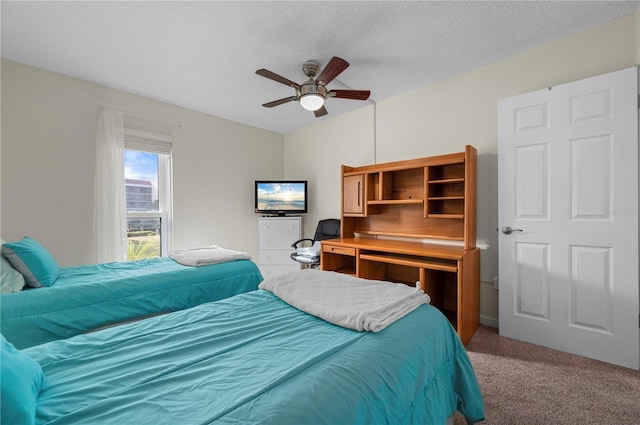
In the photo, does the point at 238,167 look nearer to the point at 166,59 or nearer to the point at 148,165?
the point at 148,165

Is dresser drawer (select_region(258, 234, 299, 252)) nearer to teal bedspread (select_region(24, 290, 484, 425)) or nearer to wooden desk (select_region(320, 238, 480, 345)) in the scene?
wooden desk (select_region(320, 238, 480, 345))

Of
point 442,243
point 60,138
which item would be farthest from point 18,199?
point 442,243

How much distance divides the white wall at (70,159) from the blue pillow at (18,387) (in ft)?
8.33

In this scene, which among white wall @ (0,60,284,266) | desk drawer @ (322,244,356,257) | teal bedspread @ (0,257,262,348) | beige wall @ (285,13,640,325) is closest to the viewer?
teal bedspread @ (0,257,262,348)

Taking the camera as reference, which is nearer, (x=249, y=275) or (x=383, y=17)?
(x=383, y=17)

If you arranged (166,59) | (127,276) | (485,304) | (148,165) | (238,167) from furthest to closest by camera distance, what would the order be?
(238,167) → (148,165) → (485,304) → (166,59) → (127,276)

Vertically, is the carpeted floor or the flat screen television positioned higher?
the flat screen television

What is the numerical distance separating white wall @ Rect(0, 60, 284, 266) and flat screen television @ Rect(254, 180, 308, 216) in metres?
0.62

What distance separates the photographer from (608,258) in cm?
204

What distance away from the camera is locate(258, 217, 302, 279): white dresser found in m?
4.22

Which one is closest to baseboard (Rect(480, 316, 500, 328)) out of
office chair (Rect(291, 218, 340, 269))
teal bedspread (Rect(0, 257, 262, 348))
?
office chair (Rect(291, 218, 340, 269))

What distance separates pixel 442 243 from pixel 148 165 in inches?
144

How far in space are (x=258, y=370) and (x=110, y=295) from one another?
1.71 metres

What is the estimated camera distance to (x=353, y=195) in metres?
3.47
